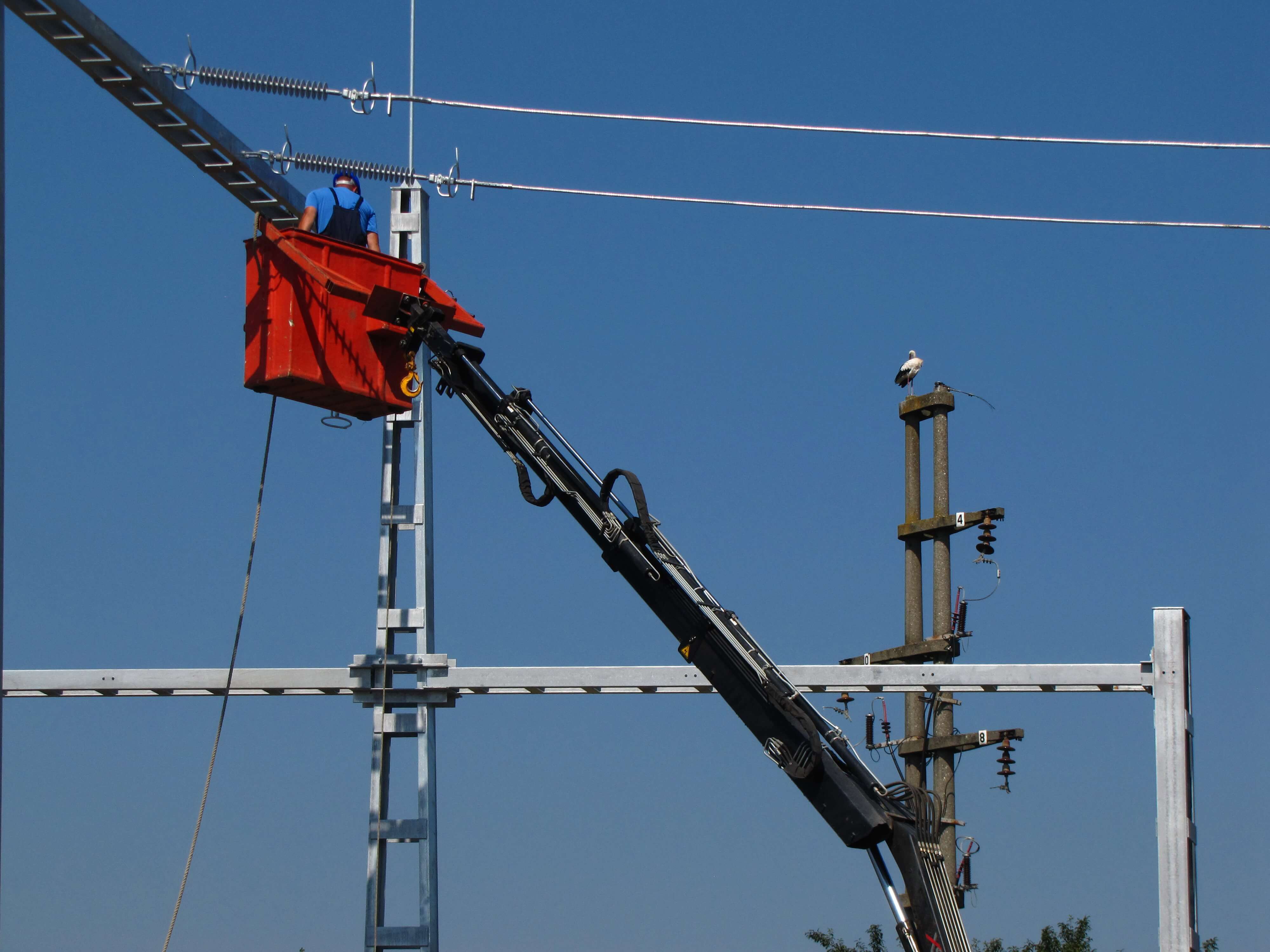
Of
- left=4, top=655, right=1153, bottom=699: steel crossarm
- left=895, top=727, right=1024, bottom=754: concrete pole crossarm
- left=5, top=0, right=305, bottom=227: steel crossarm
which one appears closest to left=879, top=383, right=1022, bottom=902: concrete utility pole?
left=895, top=727, right=1024, bottom=754: concrete pole crossarm

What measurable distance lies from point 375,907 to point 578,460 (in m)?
4.26

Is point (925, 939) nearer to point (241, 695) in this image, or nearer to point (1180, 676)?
point (1180, 676)

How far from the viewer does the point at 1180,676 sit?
40.1ft

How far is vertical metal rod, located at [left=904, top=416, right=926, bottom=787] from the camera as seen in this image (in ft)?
61.9

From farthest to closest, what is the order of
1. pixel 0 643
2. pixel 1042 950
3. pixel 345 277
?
pixel 1042 950 → pixel 345 277 → pixel 0 643

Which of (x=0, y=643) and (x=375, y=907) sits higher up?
(x=0, y=643)

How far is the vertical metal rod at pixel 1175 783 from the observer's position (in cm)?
1170

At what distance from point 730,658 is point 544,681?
2.16 m

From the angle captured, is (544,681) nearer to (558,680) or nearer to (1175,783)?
(558,680)

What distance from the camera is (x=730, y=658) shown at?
1138 cm

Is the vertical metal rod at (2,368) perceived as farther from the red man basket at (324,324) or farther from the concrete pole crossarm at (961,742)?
the concrete pole crossarm at (961,742)

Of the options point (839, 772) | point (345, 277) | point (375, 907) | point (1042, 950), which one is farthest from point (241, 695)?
point (1042, 950)

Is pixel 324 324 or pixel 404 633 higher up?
pixel 324 324

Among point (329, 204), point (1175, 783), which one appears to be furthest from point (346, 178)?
point (1175, 783)
